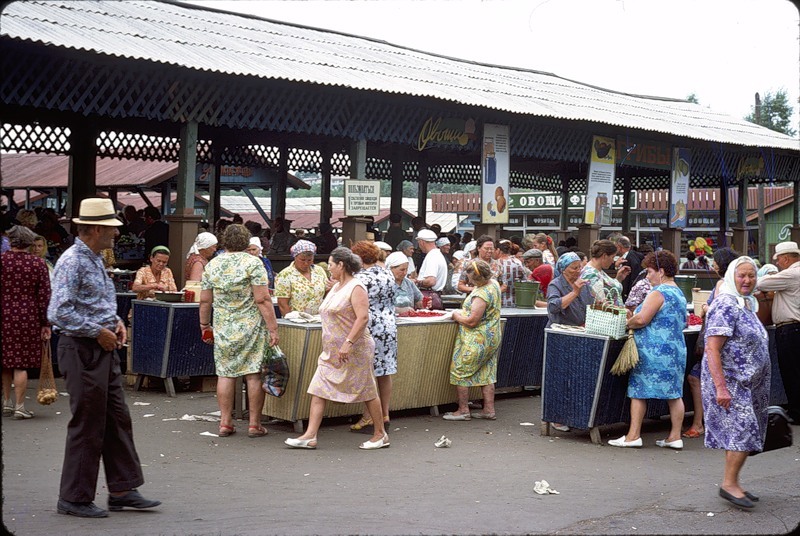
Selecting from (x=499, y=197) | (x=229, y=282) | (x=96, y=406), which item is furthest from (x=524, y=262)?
(x=96, y=406)

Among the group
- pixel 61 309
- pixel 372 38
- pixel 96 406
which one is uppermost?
pixel 372 38

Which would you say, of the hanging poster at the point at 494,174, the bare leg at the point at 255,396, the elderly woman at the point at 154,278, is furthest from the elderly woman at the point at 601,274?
the hanging poster at the point at 494,174

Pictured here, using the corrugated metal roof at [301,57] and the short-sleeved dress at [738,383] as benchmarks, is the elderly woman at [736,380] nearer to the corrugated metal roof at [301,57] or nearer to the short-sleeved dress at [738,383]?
the short-sleeved dress at [738,383]

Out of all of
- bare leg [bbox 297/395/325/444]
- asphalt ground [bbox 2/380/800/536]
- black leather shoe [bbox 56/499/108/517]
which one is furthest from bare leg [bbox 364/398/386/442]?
black leather shoe [bbox 56/499/108/517]

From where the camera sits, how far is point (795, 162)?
25797 mm

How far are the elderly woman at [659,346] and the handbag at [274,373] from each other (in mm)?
2821

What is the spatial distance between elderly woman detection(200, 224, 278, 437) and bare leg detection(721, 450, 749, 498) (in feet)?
12.1

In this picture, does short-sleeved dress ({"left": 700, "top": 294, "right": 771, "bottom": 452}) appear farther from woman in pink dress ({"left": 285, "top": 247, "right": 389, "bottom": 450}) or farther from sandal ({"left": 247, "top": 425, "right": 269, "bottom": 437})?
sandal ({"left": 247, "top": 425, "right": 269, "bottom": 437})

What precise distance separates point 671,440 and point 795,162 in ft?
64.3

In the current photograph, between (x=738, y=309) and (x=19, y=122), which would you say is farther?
(x=19, y=122)

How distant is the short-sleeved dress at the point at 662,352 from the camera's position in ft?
26.6

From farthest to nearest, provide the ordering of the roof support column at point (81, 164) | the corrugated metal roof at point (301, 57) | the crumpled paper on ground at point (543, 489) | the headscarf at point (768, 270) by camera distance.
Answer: the roof support column at point (81, 164)
the corrugated metal roof at point (301, 57)
the headscarf at point (768, 270)
the crumpled paper on ground at point (543, 489)

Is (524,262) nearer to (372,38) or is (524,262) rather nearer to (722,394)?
(722,394)

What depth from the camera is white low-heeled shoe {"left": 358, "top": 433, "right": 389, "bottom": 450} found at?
8.04 meters
